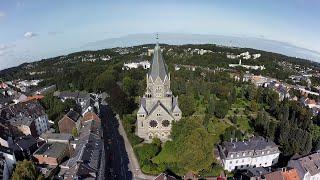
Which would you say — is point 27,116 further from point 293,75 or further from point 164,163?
point 293,75

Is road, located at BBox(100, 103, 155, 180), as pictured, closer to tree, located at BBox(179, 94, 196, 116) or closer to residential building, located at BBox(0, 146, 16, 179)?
residential building, located at BBox(0, 146, 16, 179)

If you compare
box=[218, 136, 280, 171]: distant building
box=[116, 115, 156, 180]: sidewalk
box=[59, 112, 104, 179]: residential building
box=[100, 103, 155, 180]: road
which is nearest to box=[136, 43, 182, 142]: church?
box=[116, 115, 156, 180]: sidewalk

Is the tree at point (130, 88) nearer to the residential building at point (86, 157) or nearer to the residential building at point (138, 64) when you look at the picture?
the residential building at point (86, 157)

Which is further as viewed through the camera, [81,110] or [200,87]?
[200,87]

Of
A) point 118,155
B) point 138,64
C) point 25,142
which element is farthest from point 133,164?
point 138,64

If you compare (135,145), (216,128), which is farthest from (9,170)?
(216,128)

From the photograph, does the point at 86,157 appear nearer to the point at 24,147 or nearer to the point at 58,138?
the point at 24,147

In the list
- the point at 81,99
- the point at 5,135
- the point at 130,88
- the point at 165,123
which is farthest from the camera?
the point at 130,88

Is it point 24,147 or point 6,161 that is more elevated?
point 6,161
